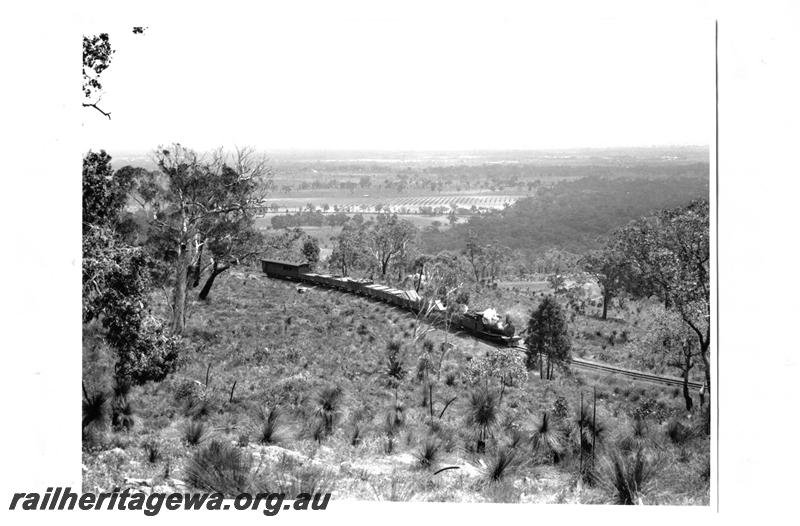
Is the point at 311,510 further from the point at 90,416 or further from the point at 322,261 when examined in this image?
the point at 322,261

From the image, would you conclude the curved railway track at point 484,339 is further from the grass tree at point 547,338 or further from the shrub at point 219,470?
the shrub at point 219,470

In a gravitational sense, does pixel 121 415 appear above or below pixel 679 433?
above

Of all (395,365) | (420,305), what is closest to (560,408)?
(395,365)

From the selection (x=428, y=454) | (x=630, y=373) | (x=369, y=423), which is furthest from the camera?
(x=630, y=373)

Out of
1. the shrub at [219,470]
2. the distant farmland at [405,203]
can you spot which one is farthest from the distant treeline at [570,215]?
the shrub at [219,470]

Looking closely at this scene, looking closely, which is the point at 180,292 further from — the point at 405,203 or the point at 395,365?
the point at 405,203

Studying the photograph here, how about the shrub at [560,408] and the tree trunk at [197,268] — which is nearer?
the shrub at [560,408]

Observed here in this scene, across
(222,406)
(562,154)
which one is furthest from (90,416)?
(562,154)
